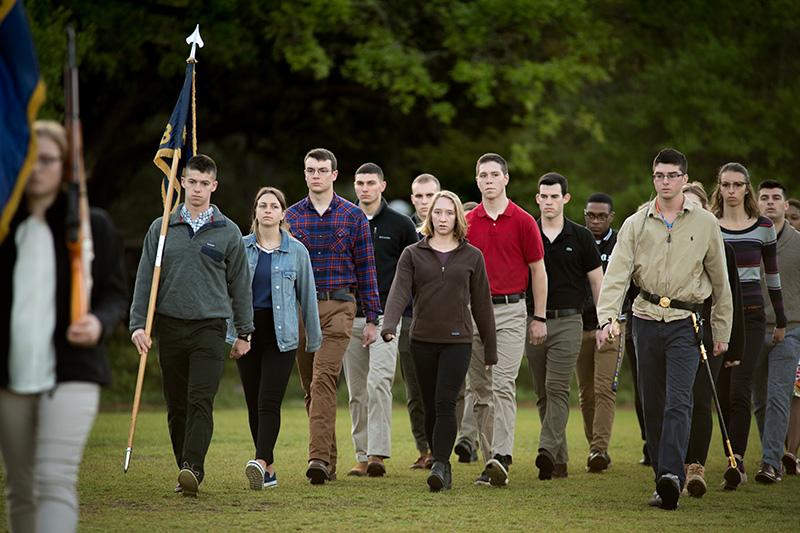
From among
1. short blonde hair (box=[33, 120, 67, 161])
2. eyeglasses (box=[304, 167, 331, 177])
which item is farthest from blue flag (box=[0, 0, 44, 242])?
eyeglasses (box=[304, 167, 331, 177])

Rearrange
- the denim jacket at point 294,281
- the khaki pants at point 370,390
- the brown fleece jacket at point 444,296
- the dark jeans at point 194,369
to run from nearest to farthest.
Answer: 1. the dark jeans at point 194,369
2. the brown fleece jacket at point 444,296
3. the denim jacket at point 294,281
4. the khaki pants at point 370,390

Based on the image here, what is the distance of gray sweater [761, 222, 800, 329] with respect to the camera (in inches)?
481

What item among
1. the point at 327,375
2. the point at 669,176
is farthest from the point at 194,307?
the point at 669,176

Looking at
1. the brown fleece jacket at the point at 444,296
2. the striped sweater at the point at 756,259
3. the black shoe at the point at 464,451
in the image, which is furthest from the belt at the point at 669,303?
the black shoe at the point at 464,451

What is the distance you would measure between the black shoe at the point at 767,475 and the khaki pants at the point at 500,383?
2.09m

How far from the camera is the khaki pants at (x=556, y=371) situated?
38.5 feet

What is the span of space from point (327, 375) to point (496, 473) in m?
1.56

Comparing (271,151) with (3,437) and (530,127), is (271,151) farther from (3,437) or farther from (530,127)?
(3,437)

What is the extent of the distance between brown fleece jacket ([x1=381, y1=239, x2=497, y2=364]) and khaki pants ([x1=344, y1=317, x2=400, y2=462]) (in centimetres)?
117

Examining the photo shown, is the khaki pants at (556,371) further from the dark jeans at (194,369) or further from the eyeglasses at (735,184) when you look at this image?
the dark jeans at (194,369)

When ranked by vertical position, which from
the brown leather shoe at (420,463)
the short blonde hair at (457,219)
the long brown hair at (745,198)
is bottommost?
the brown leather shoe at (420,463)

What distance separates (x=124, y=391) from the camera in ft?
77.5

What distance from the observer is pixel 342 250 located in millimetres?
11578

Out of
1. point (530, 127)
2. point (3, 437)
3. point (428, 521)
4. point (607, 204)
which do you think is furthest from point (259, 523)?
point (530, 127)
